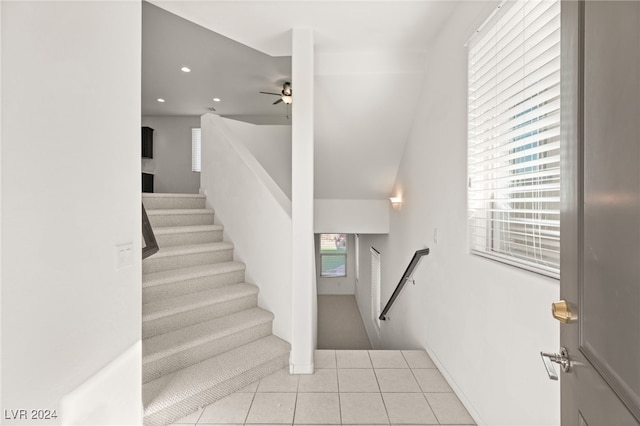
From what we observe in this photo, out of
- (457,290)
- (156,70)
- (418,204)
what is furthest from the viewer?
(156,70)

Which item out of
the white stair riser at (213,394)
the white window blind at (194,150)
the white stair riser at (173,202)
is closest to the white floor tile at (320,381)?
the white stair riser at (213,394)

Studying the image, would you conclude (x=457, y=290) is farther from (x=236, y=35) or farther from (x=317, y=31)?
(x=236, y=35)

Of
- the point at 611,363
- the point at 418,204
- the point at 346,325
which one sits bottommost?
the point at 346,325

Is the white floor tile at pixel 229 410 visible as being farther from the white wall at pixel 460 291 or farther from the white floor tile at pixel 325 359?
the white wall at pixel 460 291

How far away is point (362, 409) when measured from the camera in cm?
192

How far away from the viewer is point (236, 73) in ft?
14.8

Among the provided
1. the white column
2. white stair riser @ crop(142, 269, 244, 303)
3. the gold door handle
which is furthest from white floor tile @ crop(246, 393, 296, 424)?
the gold door handle

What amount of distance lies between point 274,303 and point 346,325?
4.36m

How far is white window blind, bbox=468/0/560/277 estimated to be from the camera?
124 cm

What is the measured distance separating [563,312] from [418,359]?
2106 millimetres

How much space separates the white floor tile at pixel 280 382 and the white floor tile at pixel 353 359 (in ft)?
1.42

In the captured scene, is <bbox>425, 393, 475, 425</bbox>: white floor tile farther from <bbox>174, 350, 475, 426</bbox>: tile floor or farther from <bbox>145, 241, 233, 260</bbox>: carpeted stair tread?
<bbox>145, 241, 233, 260</bbox>: carpeted stair tread

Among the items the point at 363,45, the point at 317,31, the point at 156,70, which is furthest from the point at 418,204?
the point at 156,70

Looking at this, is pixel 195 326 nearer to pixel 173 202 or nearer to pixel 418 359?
pixel 173 202
